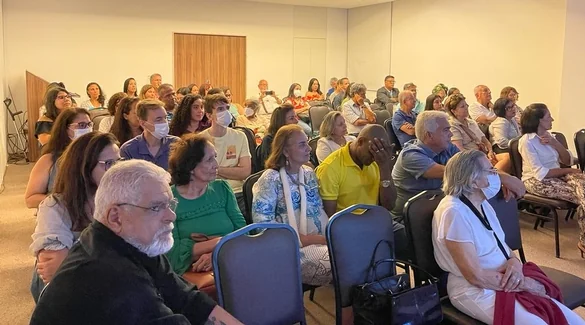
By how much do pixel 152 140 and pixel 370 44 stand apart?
1042 cm

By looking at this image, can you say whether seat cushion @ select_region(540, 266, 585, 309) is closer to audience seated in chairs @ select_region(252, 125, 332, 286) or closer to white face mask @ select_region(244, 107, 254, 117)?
audience seated in chairs @ select_region(252, 125, 332, 286)

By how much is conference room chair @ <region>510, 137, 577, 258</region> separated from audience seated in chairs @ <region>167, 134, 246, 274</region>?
3101mm

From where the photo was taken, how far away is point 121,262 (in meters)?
1.65

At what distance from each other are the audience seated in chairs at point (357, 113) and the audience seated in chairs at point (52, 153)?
5017mm

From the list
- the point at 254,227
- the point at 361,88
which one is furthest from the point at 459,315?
the point at 361,88

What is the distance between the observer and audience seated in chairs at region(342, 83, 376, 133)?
8125 mm

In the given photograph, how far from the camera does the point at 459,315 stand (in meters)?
2.72

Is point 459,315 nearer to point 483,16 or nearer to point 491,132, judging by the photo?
point 491,132

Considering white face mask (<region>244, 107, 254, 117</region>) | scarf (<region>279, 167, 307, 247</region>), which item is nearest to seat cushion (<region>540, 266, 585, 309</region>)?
A: scarf (<region>279, 167, 307, 247</region>)

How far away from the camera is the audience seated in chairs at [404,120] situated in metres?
6.54

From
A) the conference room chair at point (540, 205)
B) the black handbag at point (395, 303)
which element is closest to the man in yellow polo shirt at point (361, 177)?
the black handbag at point (395, 303)

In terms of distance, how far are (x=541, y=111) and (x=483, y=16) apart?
6.12 metres

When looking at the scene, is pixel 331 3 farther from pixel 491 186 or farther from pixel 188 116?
pixel 491 186

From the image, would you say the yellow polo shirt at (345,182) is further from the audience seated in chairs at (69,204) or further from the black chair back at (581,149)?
the black chair back at (581,149)
